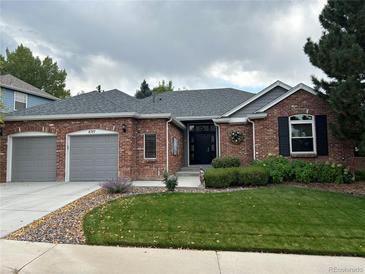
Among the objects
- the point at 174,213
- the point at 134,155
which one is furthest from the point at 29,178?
the point at 174,213

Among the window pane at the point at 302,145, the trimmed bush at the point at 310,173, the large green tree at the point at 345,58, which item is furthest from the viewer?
the window pane at the point at 302,145

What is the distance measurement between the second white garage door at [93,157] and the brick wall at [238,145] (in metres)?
5.66

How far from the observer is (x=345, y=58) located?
9742mm

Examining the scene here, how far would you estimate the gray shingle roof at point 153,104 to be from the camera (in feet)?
46.9

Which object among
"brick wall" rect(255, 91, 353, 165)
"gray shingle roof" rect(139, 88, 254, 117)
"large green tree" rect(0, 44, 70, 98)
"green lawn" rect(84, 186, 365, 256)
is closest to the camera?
"green lawn" rect(84, 186, 365, 256)

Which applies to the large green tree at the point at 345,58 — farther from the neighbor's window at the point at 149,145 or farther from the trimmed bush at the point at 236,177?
the neighbor's window at the point at 149,145

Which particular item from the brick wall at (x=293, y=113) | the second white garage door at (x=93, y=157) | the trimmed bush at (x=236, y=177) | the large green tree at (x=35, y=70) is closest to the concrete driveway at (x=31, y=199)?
the second white garage door at (x=93, y=157)

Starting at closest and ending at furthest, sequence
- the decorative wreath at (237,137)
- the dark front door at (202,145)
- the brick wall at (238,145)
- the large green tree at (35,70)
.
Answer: the brick wall at (238,145) → the decorative wreath at (237,137) → the dark front door at (202,145) → the large green tree at (35,70)

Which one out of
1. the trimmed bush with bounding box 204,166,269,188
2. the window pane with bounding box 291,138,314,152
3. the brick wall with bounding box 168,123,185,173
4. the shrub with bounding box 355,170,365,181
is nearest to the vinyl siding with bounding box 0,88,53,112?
the brick wall with bounding box 168,123,185,173

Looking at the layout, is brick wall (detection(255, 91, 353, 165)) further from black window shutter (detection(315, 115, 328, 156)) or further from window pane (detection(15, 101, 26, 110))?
window pane (detection(15, 101, 26, 110))

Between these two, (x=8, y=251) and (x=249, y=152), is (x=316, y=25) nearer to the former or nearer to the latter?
(x=249, y=152)

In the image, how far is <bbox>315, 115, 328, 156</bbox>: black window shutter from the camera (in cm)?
1318

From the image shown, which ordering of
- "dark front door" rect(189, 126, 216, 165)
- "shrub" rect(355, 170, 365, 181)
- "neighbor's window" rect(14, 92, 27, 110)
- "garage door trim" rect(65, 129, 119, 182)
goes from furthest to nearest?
"neighbor's window" rect(14, 92, 27, 110), "dark front door" rect(189, 126, 216, 165), "garage door trim" rect(65, 129, 119, 182), "shrub" rect(355, 170, 365, 181)

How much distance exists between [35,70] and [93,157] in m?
29.8
